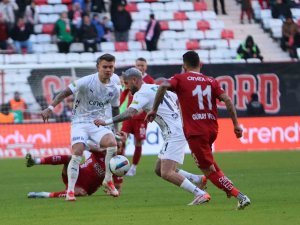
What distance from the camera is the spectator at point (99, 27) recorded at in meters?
32.8

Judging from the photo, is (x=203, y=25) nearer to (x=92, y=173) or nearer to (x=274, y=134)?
(x=274, y=134)

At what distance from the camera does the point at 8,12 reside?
31719mm

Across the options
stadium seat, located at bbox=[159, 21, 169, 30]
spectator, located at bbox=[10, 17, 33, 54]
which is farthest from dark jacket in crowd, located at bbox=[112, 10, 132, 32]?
spectator, located at bbox=[10, 17, 33, 54]

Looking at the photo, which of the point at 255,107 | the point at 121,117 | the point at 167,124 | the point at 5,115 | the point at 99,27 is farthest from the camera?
the point at 99,27

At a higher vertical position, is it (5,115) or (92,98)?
(92,98)

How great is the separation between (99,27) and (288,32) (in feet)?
21.6

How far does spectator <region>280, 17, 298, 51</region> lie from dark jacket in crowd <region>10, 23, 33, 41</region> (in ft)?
28.6

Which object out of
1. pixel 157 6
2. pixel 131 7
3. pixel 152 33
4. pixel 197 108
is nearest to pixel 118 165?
pixel 197 108

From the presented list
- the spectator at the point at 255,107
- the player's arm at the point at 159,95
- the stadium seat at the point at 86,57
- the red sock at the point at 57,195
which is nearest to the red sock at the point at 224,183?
the player's arm at the point at 159,95

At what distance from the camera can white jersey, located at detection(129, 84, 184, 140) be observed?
14688 mm

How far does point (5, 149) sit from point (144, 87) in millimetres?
13297

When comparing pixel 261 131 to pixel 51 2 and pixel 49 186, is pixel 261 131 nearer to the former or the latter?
pixel 51 2

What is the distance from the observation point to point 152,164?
24266mm

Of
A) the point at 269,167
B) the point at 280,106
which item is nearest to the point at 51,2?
the point at 280,106
